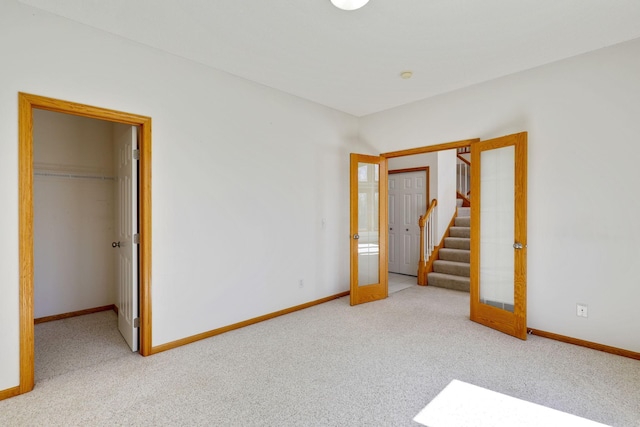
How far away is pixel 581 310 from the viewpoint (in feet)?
9.95

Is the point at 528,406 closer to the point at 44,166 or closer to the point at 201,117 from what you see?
the point at 201,117

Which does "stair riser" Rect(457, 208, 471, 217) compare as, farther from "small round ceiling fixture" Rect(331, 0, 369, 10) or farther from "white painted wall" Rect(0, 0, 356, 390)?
"small round ceiling fixture" Rect(331, 0, 369, 10)

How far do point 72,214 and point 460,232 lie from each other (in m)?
6.26

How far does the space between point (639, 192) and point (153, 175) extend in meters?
4.31

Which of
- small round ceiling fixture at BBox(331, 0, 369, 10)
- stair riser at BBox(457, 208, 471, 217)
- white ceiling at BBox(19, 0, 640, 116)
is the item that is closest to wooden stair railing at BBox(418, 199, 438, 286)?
stair riser at BBox(457, 208, 471, 217)

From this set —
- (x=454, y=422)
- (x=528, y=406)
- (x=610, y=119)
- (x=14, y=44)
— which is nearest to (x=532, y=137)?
(x=610, y=119)

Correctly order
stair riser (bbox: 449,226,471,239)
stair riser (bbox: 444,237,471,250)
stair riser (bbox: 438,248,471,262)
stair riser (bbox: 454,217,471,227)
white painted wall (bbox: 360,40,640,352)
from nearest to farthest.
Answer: white painted wall (bbox: 360,40,640,352) → stair riser (bbox: 438,248,471,262) → stair riser (bbox: 444,237,471,250) → stair riser (bbox: 449,226,471,239) → stair riser (bbox: 454,217,471,227)

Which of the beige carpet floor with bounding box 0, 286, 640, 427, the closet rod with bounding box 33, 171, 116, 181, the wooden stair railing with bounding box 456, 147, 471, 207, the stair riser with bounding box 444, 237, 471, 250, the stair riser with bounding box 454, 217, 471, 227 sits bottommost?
the beige carpet floor with bounding box 0, 286, 640, 427

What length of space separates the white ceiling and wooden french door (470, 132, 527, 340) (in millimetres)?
882

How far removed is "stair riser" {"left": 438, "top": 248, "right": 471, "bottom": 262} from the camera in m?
5.62

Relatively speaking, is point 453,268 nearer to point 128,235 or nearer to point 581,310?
point 581,310

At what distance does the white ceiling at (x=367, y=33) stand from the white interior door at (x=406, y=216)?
303cm

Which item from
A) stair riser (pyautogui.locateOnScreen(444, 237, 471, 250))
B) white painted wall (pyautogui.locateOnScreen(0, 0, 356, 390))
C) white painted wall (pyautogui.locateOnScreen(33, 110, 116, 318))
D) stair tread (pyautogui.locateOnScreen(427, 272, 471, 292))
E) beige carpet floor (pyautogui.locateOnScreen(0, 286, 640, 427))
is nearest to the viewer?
beige carpet floor (pyautogui.locateOnScreen(0, 286, 640, 427))

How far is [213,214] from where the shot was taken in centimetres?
331
